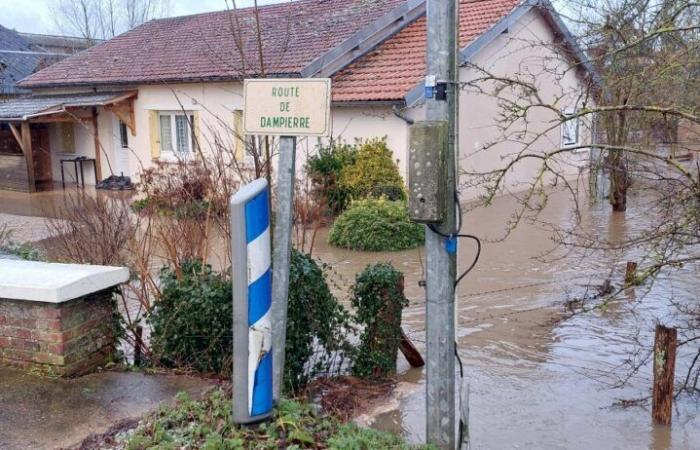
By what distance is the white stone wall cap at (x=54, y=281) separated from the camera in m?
4.29

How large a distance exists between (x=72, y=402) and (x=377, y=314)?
2.47 metres

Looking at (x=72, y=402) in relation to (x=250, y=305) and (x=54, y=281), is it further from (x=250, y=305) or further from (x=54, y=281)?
(x=250, y=305)

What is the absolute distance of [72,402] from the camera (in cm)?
410

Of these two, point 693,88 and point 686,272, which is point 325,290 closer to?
point 693,88

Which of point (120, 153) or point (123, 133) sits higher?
point (123, 133)

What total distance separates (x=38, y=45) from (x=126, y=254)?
39.0 meters

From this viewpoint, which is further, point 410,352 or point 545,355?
point 545,355

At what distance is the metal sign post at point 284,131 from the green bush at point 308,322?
1132 mm

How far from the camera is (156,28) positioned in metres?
23.2

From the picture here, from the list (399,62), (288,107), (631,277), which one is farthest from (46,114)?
(631,277)

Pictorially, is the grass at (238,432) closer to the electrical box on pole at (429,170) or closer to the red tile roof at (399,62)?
the electrical box on pole at (429,170)

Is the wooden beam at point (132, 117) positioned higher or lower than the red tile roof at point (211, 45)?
lower

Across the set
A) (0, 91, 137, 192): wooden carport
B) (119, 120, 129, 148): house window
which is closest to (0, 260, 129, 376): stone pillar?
(0, 91, 137, 192): wooden carport

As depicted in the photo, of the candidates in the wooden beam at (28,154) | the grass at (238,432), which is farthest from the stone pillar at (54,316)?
the wooden beam at (28,154)
